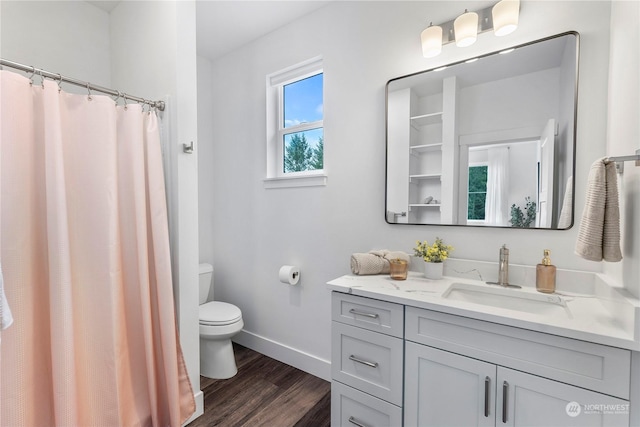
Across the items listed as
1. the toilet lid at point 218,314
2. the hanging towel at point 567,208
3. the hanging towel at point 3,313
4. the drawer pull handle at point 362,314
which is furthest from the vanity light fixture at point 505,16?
the toilet lid at point 218,314

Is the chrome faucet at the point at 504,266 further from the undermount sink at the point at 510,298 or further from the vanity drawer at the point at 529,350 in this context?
the vanity drawer at the point at 529,350

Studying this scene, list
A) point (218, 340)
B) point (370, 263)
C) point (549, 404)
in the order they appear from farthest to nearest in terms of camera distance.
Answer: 1. point (218, 340)
2. point (370, 263)
3. point (549, 404)

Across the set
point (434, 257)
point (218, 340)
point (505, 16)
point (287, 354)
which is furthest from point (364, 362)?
point (505, 16)

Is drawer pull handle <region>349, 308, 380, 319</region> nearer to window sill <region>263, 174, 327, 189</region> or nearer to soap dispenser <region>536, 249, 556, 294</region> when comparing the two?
soap dispenser <region>536, 249, 556, 294</region>

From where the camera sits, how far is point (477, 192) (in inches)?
60.7

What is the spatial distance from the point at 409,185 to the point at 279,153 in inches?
46.9

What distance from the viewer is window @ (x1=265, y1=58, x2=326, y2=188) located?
88.7 inches

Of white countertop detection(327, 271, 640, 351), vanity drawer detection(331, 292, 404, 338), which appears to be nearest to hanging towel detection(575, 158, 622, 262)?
white countertop detection(327, 271, 640, 351)

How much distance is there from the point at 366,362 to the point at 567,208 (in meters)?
1.16

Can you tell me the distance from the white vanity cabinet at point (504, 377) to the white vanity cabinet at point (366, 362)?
0.18 ft

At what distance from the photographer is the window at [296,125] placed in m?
2.25

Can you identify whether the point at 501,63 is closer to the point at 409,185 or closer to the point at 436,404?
the point at 409,185

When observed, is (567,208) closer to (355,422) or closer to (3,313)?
(355,422)

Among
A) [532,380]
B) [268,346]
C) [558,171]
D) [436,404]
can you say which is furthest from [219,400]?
[558,171]
